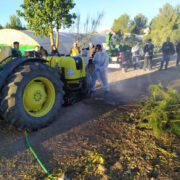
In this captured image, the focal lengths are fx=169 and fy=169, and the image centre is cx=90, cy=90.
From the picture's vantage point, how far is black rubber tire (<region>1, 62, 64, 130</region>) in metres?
2.56

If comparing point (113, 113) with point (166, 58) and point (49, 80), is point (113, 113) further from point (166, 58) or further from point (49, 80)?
point (166, 58)

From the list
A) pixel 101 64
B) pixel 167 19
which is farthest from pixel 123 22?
pixel 101 64

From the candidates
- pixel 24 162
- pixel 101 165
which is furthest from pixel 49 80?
pixel 101 165

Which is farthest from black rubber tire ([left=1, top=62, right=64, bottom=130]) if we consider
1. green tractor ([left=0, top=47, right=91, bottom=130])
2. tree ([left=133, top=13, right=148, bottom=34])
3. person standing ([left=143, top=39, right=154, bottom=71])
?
tree ([left=133, top=13, right=148, bottom=34])

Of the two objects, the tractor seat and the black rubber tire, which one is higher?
Answer: the tractor seat

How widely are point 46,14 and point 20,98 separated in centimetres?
944

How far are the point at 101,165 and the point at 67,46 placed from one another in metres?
14.4

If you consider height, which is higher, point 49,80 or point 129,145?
point 49,80

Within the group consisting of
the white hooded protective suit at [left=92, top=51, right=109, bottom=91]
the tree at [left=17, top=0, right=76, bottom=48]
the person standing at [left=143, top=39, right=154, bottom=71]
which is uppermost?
the tree at [left=17, top=0, right=76, bottom=48]

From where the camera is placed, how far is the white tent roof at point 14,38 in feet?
42.9

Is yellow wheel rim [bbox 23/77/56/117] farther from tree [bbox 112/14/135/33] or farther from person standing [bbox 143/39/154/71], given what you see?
tree [bbox 112/14/135/33]

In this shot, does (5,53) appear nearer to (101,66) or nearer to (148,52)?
(101,66)

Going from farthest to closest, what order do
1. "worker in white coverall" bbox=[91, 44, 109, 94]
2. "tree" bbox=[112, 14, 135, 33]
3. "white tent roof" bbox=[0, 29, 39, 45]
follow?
"tree" bbox=[112, 14, 135, 33], "white tent roof" bbox=[0, 29, 39, 45], "worker in white coverall" bbox=[91, 44, 109, 94]

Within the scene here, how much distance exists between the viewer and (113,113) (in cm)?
391
